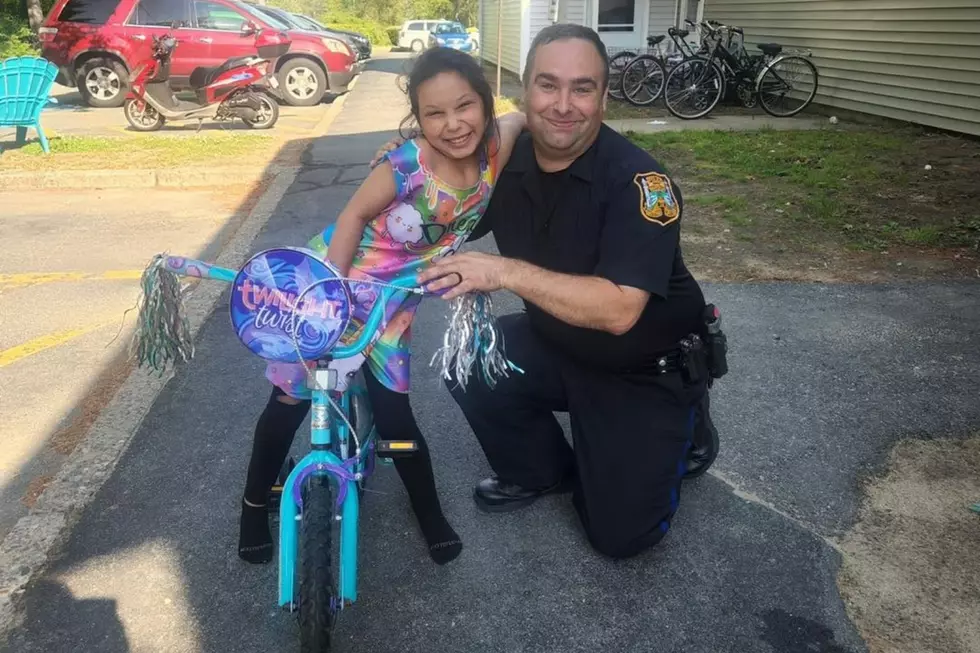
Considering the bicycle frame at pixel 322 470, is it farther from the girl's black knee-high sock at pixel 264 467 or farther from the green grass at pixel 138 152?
the green grass at pixel 138 152

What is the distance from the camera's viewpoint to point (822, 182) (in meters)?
7.48

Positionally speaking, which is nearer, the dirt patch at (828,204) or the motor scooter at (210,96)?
the dirt patch at (828,204)

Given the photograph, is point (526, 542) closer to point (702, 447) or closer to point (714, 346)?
point (702, 447)

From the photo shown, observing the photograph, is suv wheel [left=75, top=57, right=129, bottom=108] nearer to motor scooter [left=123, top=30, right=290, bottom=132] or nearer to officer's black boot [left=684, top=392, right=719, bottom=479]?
motor scooter [left=123, top=30, right=290, bottom=132]

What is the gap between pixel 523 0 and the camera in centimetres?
1625

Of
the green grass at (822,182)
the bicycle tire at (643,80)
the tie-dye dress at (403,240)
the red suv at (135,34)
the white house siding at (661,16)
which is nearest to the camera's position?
the tie-dye dress at (403,240)

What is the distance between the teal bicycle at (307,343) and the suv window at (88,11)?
13.3m

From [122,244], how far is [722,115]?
968 centimetres

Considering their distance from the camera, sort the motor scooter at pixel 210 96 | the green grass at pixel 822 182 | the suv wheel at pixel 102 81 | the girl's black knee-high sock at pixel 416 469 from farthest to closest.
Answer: the suv wheel at pixel 102 81, the motor scooter at pixel 210 96, the green grass at pixel 822 182, the girl's black knee-high sock at pixel 416 469

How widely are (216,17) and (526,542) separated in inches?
509

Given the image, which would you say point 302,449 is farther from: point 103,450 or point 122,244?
point 122,244

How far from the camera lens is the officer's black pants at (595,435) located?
262 cm

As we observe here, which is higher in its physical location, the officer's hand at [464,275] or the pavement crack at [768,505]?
the officer's hand at [464,275]

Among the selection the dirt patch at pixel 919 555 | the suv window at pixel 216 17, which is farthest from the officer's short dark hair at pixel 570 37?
the suv window at pixel 216 17
